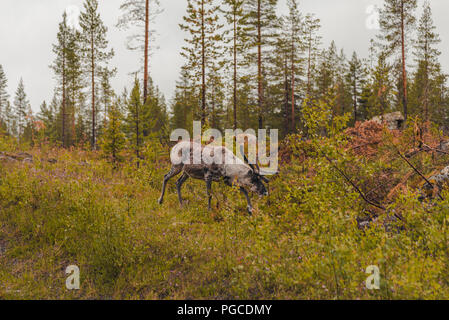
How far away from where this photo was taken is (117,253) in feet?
13.3

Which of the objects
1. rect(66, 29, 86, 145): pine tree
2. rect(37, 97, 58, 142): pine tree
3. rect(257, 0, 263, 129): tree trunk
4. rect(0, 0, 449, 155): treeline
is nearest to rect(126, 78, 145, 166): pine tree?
rect(0, 0, 449, 155): treeline

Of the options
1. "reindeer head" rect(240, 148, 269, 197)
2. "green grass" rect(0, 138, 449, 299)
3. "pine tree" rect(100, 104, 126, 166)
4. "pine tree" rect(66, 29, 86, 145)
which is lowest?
"green grass" rect(0, 138, 449, 299)

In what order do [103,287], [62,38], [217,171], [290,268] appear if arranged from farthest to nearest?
[62,38] < [217,171] < [103,287] < [290,268]

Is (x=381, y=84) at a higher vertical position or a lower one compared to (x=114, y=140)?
higher

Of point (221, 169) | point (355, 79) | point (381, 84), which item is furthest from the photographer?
point (355, 79)

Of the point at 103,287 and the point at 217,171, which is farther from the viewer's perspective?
the point at 217,171

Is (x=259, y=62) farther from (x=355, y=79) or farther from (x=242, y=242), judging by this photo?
(x=355, y=79)

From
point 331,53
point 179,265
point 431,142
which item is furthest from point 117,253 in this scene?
point 331,53

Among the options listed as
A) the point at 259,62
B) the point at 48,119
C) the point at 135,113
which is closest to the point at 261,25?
the point at 259,62

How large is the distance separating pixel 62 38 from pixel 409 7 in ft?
120

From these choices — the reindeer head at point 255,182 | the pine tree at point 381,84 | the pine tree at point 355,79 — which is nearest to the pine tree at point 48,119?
the reindeer head at point 255,182

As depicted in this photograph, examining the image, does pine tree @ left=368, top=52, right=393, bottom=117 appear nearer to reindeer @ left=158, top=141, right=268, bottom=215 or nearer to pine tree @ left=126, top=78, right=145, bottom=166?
reindeer @ left=158, top=141, right=268, bottom=215

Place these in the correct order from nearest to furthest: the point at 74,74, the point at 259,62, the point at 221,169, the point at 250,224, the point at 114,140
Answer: the point at 250,224, the point at 221,169, the point at 114,140, the point at 259,62, the point at 74,74
